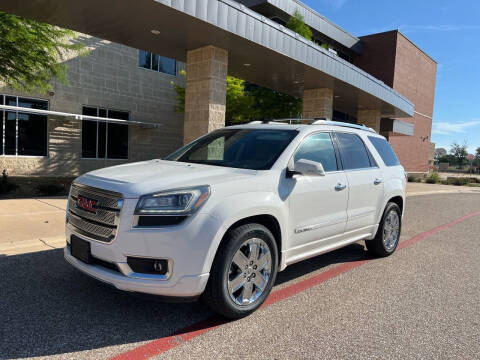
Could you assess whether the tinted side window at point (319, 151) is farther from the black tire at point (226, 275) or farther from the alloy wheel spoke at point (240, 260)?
the alloy wheel spoke at point (240, 260)

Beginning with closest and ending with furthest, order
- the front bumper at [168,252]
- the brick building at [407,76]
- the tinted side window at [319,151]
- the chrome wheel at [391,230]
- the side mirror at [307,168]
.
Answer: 1. the front bumper at [168,252]
2. the side mirror at [307,168]
3. the tinted side window at [319,151]
4. the chrome wheel at [391,230]
5. the brick building at [407,76]

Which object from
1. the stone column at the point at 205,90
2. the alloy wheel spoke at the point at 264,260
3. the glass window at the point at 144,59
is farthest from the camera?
the glass window at the point at 144,59

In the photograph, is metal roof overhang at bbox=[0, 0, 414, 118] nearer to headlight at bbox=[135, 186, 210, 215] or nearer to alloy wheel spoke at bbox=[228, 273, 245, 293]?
headlight at bbox=[135, 186, 210, 215]

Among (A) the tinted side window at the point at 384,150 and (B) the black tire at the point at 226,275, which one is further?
(A) the tinted side window at the point at 384,150

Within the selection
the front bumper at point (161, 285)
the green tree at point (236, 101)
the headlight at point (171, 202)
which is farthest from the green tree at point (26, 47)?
the front bumper at point (161, 285)

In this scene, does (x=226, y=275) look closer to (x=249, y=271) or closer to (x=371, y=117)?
(x=249, y=271)

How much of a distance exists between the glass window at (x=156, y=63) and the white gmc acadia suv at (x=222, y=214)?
17278 mm

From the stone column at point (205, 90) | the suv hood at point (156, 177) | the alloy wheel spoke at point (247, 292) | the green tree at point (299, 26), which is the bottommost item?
the alloy wheel spoke at point (247, 292)

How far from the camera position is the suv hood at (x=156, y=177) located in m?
3.09

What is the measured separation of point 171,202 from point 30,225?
464 centimetres

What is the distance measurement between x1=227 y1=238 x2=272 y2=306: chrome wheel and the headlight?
643 millimetres

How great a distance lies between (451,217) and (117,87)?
1639 cm

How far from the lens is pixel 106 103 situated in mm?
18828

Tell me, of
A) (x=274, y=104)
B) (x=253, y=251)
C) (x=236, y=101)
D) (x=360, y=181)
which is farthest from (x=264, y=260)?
(x=274, y=104)
